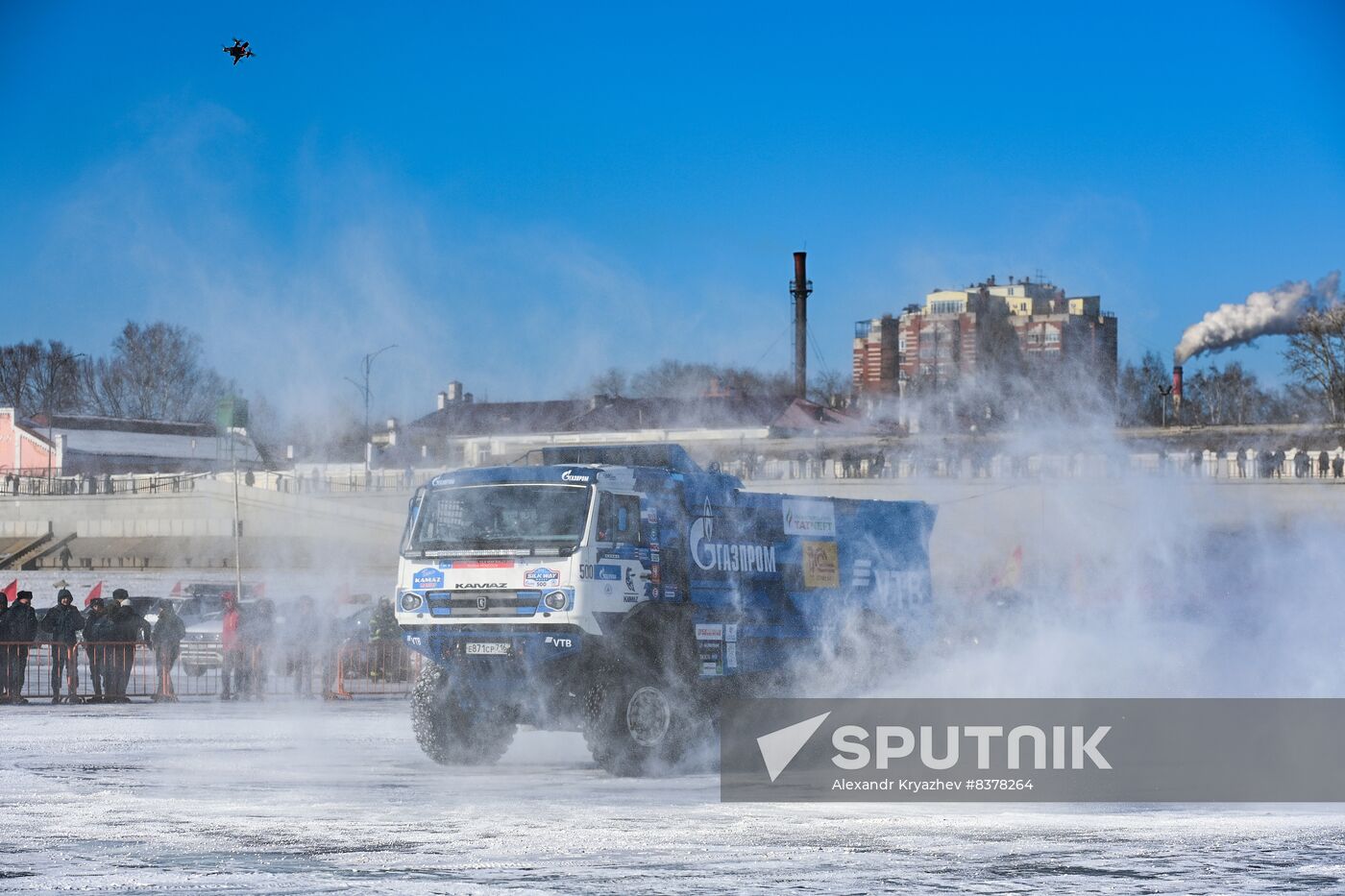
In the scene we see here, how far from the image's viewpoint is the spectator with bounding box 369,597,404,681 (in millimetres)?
29422

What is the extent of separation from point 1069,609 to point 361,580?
127 feet

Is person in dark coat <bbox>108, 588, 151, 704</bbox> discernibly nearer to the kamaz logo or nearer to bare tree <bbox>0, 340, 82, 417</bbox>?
the kamaz logo

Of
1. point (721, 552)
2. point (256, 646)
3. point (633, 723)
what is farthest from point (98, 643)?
point (633, 723)

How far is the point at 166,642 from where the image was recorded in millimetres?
27984

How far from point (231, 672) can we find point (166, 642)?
60.3 inches

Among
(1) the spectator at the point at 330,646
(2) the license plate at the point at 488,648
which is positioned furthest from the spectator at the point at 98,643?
(2) the license plate at the point at 488,648

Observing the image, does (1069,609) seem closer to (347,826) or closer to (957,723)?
(957,723)

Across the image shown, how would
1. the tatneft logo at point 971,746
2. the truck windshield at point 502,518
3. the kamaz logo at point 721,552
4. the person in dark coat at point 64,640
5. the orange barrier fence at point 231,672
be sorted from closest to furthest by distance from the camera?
the tatneft logo at point 971,746, the truck windshield at point 502,518, the kamaz logo at point 721,552, the person in dark coat at point 64,640, the orange barrier fence at point 231,672

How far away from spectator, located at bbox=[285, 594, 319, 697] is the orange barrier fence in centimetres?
2

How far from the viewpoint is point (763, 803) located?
46.9ft

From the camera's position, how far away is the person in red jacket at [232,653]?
2823cm

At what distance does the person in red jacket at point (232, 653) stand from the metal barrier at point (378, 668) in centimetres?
165

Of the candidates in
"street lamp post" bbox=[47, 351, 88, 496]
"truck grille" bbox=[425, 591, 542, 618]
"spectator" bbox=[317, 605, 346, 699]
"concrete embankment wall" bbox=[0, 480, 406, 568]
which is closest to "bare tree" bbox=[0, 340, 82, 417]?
"street lamp post" bbox=[47, 351, 88, 496]

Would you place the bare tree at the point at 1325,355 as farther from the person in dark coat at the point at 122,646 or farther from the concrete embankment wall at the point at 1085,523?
the person in dark coat at the point at 122,646
